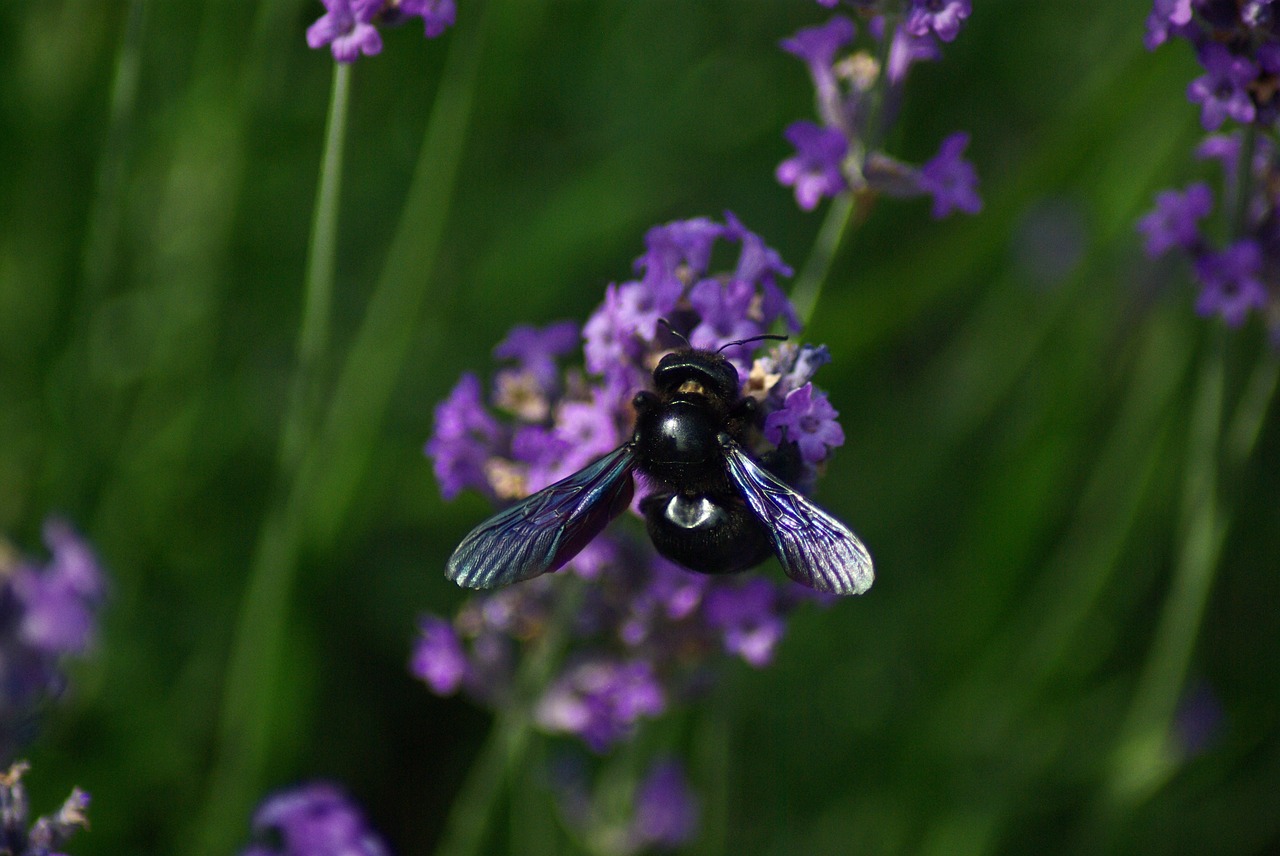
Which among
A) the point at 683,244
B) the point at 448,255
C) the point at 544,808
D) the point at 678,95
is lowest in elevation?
the point at 544,808

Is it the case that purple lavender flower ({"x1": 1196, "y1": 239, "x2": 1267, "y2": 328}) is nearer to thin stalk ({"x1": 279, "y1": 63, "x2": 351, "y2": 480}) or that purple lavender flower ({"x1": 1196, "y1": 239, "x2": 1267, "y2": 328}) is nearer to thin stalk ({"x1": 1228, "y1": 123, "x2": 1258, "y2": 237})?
thin stalk ({"x1": 1228, "y1": 123, "x2": 1258, "y2": 237})

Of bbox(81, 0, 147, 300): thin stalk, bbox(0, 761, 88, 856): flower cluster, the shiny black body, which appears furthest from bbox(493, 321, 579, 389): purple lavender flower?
bbox(0, 761, 88, 856): flower cluster

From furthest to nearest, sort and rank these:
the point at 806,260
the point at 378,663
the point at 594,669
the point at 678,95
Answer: the point at 806,260, the point at 678,95, the point at 378,663, the point at 594,669

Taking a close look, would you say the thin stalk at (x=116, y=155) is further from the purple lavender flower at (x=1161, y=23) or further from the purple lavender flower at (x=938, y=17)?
the purple lavender flower at (x=1161, y=23)

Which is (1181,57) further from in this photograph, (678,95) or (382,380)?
(382,380)

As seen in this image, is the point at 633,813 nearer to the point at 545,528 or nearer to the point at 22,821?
the point at 545,528

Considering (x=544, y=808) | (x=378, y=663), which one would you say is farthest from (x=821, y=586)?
(x=378, y=663)

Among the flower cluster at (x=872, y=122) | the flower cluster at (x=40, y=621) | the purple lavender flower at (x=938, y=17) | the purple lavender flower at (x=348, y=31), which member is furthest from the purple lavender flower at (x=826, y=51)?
the flower cluster at (x=40, y=621)

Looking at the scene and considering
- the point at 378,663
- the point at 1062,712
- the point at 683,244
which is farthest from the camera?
the point at 378,663
